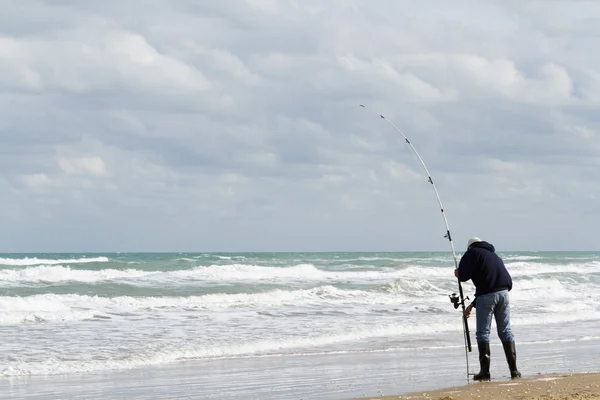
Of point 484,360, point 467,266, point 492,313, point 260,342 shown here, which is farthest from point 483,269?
point 260,342

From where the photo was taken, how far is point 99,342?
38.2 feet

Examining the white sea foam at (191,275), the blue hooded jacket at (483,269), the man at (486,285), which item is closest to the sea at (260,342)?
the man at (486,285)

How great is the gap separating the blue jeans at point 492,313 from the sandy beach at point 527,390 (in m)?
0.45

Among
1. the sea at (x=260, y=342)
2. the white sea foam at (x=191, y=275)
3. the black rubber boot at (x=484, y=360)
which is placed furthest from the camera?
the white sea foam at (x=191, y=275)

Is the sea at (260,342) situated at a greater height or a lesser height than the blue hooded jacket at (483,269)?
lesser

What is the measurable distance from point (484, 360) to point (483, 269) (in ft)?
2.99

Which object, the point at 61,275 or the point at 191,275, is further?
the point at 191,275

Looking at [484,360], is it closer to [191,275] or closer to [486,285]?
[486,285]

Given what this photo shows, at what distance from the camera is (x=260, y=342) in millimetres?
12023

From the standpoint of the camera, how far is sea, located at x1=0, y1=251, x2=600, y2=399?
8.28 meters

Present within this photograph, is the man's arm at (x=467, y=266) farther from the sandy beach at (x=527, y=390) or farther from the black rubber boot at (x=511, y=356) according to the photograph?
the sandy beach at (x=527, y=390)

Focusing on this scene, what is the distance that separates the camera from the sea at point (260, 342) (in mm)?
8281

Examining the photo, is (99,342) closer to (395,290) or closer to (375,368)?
(375,368)

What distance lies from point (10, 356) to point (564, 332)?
28.7ft
